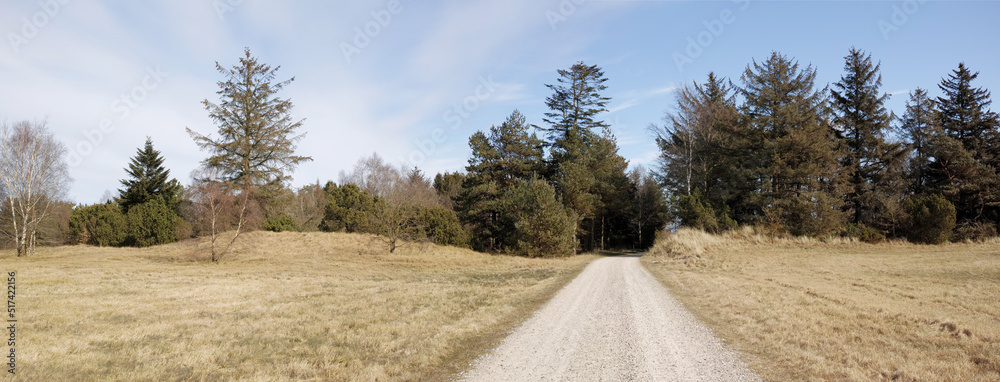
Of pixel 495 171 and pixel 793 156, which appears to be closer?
pixel 793 156

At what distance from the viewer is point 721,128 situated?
117 ft

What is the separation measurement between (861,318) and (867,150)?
33.9 meters

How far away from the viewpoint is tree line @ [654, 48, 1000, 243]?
2989 cm

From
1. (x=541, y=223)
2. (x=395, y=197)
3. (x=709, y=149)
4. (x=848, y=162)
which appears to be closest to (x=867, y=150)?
(x=848, y=162)

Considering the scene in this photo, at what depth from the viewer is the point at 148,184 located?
3644 centimetres

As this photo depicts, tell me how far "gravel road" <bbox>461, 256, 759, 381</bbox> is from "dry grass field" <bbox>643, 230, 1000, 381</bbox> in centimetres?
52

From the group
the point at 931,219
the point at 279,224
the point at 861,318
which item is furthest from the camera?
the point at 279,224

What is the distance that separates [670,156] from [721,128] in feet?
23.4

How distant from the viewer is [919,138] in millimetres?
35250

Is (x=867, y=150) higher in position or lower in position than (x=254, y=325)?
higher

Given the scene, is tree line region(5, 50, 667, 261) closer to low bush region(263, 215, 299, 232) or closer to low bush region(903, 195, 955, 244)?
low bush region(263, 215, 299, 232)

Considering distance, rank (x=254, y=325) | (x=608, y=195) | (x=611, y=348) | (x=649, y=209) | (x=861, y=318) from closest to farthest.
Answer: (x=611, y=348), (x=254, y=325), (x=861, y=318), (x=608, y=195), (x=649, y=209)

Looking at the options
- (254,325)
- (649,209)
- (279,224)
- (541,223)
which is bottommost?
(254,325)

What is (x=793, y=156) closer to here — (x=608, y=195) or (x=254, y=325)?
(x=608, y=195)
